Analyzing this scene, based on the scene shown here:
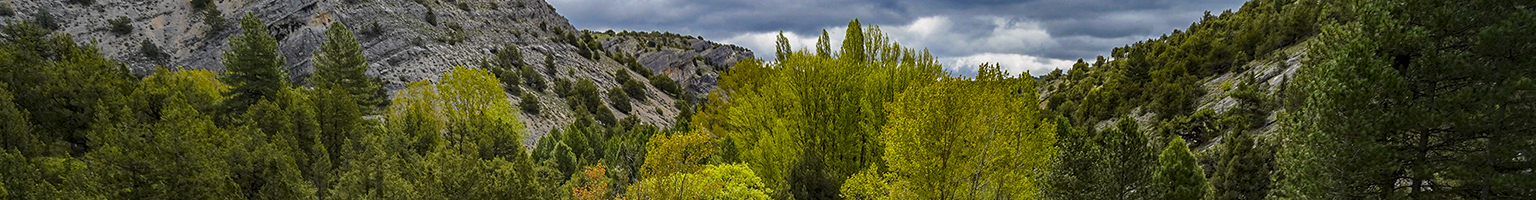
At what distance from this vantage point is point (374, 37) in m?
50.7

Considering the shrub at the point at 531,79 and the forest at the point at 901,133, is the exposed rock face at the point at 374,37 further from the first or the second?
the forest at the point at 901,133

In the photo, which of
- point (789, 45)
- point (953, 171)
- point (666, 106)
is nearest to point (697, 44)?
point (666, 106)

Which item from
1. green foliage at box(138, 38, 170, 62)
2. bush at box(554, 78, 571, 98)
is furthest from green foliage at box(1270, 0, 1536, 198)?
green foliage at box(138, 38, 170, 62)

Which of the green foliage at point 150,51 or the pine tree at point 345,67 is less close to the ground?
the pine tree at point 345,67

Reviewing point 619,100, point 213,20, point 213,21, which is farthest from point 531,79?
point 213,20

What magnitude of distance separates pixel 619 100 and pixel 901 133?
44.1m

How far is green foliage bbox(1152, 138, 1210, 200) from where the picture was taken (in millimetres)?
11258

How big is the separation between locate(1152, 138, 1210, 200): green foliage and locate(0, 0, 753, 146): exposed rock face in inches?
1380

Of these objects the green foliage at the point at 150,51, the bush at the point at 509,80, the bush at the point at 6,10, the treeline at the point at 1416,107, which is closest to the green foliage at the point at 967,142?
the treeline at the point at 1416,107

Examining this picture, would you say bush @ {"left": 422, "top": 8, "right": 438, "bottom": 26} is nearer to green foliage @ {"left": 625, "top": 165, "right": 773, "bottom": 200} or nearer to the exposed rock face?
the exposed rock face

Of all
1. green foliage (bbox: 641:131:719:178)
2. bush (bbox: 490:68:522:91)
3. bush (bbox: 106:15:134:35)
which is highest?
green foliage (bbox: 641:131:719:178)

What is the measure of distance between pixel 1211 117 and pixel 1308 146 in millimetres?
12390

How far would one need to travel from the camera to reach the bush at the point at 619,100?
172 ft

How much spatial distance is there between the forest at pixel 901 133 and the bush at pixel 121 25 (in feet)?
119
